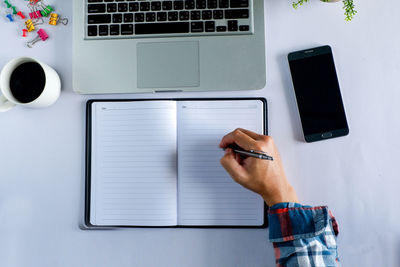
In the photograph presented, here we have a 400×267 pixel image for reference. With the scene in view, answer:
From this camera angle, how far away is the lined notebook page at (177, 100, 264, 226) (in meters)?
0.72

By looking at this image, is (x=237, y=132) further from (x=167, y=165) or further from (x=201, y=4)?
(x=201, y=4)

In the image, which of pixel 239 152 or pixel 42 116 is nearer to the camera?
pixel 239 152

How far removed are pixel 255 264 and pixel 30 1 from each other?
2.77ft

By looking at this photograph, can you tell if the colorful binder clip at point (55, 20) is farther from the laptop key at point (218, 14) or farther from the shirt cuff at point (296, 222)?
the shirt cuff at point (296, 222)

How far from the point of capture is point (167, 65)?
0.73 meters

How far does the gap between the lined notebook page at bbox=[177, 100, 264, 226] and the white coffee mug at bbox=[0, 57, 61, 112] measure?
301mm

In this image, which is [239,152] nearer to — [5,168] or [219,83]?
[219,83]

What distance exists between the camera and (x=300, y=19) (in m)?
0.75

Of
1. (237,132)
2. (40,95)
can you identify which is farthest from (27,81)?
(237,132)

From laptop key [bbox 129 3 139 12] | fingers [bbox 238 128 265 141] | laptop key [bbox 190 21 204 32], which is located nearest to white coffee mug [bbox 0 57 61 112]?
laptop key [bbox 129 3 139 12]

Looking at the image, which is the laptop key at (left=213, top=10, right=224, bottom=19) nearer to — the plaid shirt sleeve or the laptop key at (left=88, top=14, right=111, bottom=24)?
the laptop key at (left=88, top=14, right=111, bottom=24)

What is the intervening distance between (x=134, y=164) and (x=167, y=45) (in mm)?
293

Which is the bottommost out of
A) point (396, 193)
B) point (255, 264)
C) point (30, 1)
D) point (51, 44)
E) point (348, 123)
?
point (255, 264)

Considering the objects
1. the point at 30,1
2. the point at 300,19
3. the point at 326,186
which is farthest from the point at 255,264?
the point at 30,1
